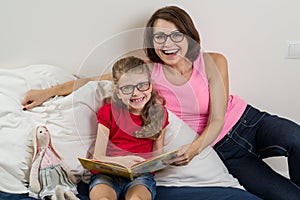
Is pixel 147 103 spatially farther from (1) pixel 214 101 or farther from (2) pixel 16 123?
(2) pixel 16 123

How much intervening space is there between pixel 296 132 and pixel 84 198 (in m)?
0.76

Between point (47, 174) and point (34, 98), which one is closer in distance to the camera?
point (47, 174)

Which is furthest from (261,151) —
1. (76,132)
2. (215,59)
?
(76,132)

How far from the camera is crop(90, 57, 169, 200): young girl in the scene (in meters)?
1.46

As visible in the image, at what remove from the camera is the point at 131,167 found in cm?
143

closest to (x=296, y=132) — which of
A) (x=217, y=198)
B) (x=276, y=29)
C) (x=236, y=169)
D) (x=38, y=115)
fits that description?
(x=236, y=169)

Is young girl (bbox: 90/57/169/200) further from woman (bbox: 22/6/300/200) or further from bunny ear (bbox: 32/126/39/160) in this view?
bunny ear (bbox: 32/126/39/160)

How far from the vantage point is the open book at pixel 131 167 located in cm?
142

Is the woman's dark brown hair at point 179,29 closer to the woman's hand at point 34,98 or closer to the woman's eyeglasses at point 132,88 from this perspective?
the woman's eyeglasses at point 132,88

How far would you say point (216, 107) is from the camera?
1671 millimetres

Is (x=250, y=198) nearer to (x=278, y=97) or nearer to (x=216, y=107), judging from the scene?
(x=216, y=107)

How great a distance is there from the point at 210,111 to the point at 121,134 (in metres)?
0.36

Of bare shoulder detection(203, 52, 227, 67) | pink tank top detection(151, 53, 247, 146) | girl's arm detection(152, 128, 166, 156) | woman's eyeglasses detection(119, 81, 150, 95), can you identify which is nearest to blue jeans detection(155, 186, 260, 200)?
girl's arm detection(152, 128, 166, 156)

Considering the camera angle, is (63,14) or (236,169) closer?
(236,169)
